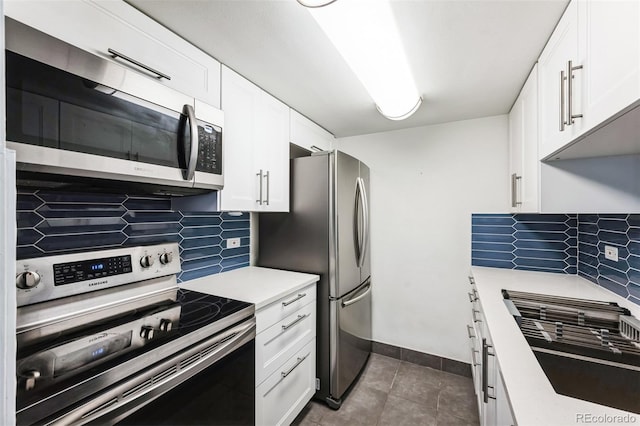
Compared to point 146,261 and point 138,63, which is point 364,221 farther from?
point 138,63

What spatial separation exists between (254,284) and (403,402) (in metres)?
1.43

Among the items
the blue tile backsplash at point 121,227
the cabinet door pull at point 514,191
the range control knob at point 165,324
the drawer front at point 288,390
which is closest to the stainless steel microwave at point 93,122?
the blue tile backsplash at point 121,227

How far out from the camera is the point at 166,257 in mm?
1492

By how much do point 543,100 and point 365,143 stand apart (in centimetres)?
160

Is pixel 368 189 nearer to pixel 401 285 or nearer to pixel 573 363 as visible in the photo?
pixel 401 285

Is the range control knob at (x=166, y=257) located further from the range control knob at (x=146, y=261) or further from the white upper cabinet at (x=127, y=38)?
the white upper cabinet at (x=127, y=38)

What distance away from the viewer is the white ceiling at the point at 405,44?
1.13 metres

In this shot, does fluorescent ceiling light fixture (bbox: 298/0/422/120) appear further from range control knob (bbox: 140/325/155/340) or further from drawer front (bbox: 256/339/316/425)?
drawer front (bbox: 256/339/316/425)

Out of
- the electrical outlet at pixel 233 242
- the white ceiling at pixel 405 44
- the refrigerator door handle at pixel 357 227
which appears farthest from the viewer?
the refrigerator door handle at pixel 357 227

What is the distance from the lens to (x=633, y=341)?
106 cm

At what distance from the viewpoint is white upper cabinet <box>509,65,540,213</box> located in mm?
1523
